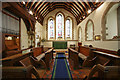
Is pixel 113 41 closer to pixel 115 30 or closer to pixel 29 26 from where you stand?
pixel 115 30

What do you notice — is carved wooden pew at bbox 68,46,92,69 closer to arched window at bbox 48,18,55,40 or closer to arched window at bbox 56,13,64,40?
arched window at bbox 56,13,64,40

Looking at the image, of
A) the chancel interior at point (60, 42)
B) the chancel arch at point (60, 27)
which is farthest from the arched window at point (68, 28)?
the chancel arch at point (60, 27)

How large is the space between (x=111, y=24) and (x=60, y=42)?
20.5 feet

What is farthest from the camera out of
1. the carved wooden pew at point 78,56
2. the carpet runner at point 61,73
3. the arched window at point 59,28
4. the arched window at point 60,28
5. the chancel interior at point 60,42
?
the arched window at point 59,28

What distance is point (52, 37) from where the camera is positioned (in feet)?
33.3

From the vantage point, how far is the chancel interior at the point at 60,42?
1.36m

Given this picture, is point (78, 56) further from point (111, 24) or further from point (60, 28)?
point (60, 28)

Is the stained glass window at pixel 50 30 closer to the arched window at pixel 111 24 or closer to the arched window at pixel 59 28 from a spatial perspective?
the arched window at pixel 59 28

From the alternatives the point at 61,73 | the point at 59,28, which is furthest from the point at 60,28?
the point at 61,73

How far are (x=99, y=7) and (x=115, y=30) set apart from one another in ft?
6.36

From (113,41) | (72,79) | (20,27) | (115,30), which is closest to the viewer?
(72,79)

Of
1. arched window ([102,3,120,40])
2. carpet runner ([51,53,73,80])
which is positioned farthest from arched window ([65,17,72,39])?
carpet runner ([51,53,73,80])

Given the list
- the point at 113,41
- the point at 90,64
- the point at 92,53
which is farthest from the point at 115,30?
the point at 90,64

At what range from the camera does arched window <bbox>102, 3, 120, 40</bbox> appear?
13.7ft
